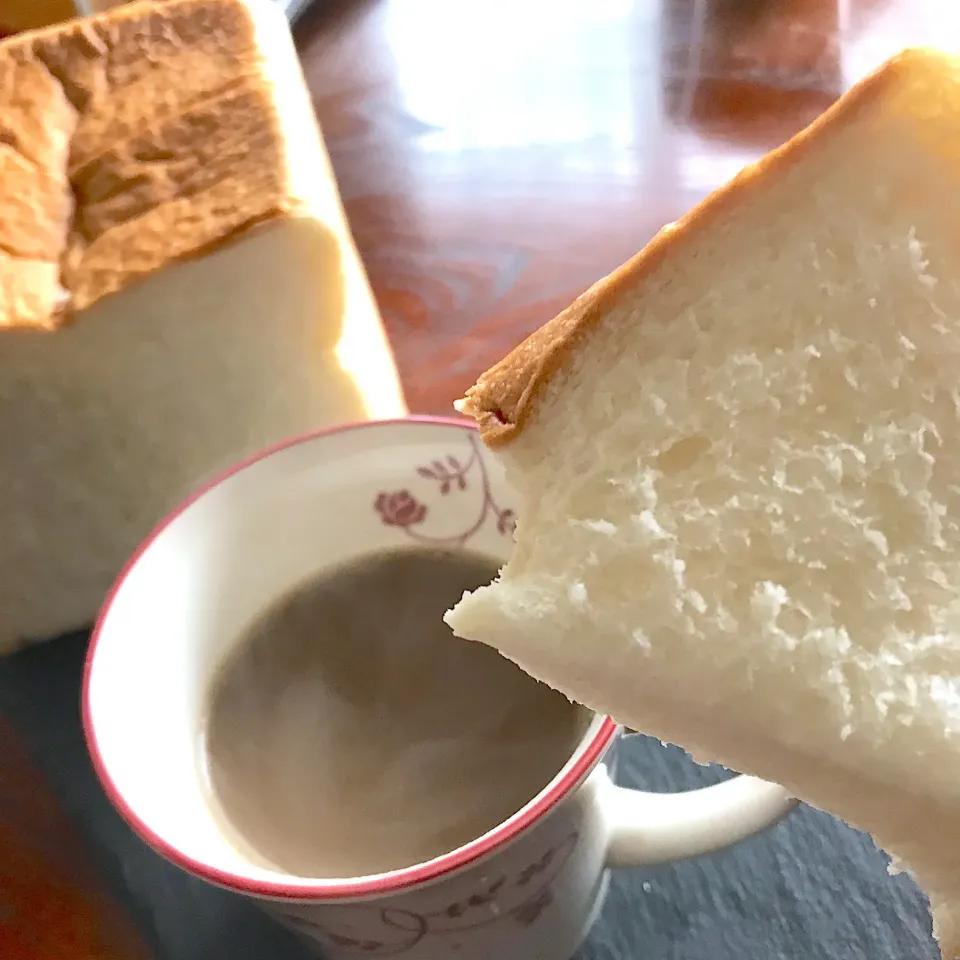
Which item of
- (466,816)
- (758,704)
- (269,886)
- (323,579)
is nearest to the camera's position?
(758,704)

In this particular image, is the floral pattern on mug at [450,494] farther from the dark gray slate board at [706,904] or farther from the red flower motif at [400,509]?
the dark gray slate board at [706,904]

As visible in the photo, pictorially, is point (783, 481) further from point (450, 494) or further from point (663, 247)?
point (450, 494)

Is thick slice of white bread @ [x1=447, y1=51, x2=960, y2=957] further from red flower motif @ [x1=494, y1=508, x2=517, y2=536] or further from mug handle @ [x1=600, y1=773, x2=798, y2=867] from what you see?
red flower motif @ [x1=494, y1=508, x2=517, y2=536]

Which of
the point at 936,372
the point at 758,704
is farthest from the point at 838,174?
the point at 758,704

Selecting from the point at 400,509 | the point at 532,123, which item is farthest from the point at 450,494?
the point at 532,123

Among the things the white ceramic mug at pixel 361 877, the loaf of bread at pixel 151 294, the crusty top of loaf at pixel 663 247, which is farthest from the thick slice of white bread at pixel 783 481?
the loaf of bread at pixel 151 294

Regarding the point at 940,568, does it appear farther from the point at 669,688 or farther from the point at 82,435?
the point at 82,435
